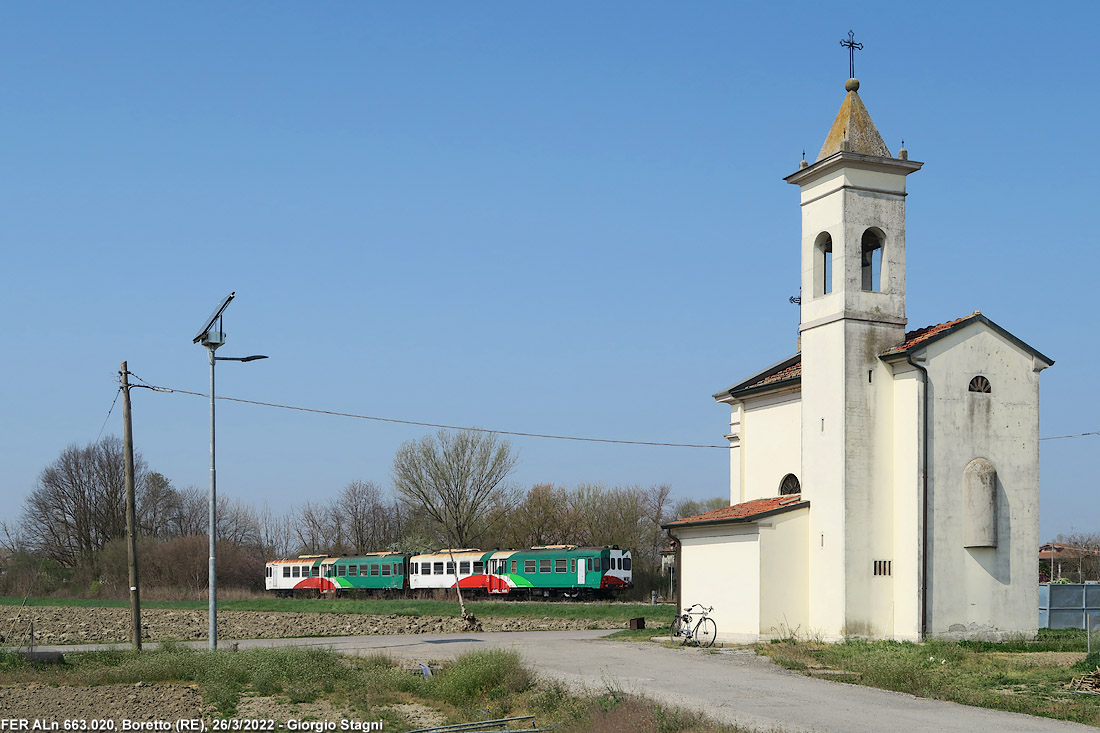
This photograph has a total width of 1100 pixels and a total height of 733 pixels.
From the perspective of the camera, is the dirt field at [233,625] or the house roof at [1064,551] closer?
the dirt field at [233,625]

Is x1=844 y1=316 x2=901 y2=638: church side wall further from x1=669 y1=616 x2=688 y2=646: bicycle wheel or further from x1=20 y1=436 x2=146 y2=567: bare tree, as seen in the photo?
x1=20 y1=436 x2=146 y2=567: bare tree

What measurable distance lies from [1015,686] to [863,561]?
7789 millimetres

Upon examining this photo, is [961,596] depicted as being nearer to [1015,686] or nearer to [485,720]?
[1015,686]

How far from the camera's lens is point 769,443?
30672mm

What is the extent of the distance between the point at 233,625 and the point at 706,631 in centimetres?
2241

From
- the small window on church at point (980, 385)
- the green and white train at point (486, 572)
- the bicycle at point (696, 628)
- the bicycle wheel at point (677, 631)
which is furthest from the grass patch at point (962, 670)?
the green and white train at point (486, 572)

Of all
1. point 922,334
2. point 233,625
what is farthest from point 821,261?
point 233,625

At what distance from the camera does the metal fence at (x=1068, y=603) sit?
30.3 meters

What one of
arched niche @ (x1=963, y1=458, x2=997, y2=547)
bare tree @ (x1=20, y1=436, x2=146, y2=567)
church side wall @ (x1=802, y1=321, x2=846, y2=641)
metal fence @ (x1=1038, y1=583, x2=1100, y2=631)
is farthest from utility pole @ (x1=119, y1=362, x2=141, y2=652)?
bare tree @ (x1=20, y1=436, x2=146, y2=567)

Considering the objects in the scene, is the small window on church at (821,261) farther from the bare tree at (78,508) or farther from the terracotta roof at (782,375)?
the bare tree at (78,508)

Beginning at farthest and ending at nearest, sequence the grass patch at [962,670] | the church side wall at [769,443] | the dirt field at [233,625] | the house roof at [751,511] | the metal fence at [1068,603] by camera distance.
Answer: the dirt field at [233,625], the metal fence at [1068,603], the church side wall at [769,443], the house roof at [751,511], the grass patch at [962,670]

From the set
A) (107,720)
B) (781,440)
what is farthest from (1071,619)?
(107,720)

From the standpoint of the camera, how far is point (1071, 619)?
30.5 m

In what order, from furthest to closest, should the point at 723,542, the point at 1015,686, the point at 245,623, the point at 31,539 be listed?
the point at 31,539, the point at 245,623, the point at 723,542, the point at 1015,686
